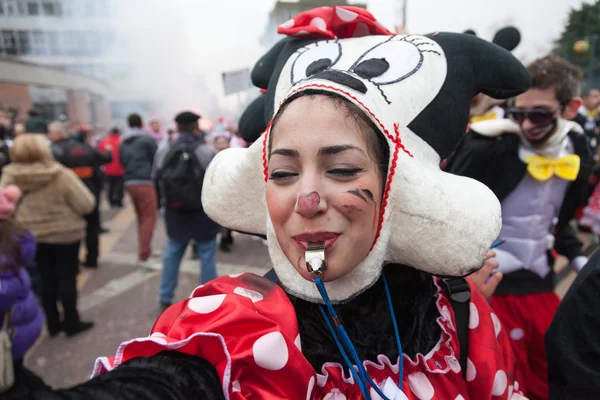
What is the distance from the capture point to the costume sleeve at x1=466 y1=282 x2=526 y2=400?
3.28ft

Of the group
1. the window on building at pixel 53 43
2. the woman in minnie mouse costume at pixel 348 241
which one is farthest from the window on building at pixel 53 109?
the woman in minnie mouse costume at pixel 348 241

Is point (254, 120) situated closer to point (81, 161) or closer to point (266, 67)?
point (266, 67)

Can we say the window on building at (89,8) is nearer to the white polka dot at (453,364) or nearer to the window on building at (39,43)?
the window on building at (39,43)

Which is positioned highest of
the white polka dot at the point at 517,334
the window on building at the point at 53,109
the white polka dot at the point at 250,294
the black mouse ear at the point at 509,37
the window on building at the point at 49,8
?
the window on building at the point at 49,8

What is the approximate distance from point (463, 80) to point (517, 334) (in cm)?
137

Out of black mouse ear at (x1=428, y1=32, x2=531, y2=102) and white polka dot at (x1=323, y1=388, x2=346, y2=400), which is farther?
black mouse ear at (x1=428, y1=32, x2=531, y2=102)

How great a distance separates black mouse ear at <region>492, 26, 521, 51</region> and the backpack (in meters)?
2.40

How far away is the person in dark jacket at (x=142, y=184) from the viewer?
4.48 m

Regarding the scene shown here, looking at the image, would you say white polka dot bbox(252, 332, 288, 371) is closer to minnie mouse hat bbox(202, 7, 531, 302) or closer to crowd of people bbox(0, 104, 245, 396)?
minnie mouse hat bbox(202, 7, 531, 302)

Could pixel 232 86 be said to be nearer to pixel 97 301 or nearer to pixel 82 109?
pixel 97 301

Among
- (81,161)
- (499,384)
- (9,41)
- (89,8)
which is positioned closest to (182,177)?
(81,161)

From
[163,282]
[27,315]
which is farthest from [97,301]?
[27,315]

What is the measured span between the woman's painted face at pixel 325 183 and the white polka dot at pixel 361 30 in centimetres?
43

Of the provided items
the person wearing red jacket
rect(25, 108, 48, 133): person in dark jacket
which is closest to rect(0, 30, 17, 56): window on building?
the person wearing red jacket
